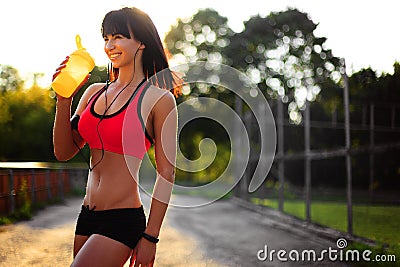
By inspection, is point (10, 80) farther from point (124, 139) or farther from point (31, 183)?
point (124, 139)

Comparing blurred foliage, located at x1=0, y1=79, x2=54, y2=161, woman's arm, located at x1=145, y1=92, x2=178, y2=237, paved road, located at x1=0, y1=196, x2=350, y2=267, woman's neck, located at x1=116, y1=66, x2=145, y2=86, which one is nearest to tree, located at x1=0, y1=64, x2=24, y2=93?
blurred foliage, located at x1=0, y1=79, x2=54, y2=161

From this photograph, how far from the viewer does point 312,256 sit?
7.64 m

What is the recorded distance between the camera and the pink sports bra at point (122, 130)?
2.53 metres

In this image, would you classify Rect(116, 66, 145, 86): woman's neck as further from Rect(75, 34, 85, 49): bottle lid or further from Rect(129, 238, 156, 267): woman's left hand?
Rect(129, 238, 156, 267): woman's left hand

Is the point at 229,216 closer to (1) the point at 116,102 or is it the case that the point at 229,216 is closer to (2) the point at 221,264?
(2) the point at 221,264

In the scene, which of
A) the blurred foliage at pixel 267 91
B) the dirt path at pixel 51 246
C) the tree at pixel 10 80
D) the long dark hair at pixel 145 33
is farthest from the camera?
the tree at pixel 10 80

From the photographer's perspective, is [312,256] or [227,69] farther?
[227,69]

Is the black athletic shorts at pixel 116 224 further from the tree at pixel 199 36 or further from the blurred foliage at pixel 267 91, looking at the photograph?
the tree at pixel 199 36

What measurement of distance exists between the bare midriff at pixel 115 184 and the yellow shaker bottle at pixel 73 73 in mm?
272

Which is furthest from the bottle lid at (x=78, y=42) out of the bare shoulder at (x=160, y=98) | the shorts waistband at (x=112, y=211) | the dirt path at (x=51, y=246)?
the dirt path at (x=51, y=246)

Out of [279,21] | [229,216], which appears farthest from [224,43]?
[229,216]

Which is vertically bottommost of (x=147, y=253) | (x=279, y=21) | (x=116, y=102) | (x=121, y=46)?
(x=147, y=253)

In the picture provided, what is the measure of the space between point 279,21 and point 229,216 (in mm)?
18745

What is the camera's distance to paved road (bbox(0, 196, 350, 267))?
6.96 m
